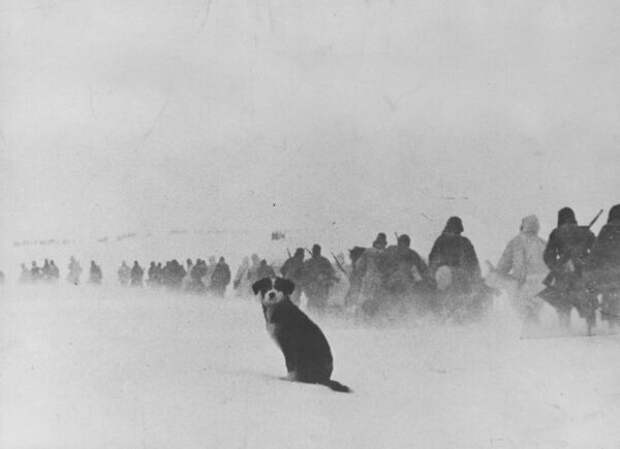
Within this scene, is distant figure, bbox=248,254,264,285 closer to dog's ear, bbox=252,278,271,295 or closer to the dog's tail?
dog's ear, bbox=252,278,271,295

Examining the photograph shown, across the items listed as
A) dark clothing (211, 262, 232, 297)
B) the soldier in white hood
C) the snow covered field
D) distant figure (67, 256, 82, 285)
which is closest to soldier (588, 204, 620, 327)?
the snow covered field

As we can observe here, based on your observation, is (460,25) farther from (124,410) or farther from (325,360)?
(124,410)

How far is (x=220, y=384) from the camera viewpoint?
477cm

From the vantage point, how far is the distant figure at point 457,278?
477 cm

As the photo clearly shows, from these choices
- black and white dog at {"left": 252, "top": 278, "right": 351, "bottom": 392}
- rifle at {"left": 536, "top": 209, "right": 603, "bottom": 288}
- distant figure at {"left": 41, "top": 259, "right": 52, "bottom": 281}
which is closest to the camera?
black and white dog at {"left": 252, "top": 278, "right": 351, "bottom": 392}

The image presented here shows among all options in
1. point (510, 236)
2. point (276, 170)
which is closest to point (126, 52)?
point (276, 170)

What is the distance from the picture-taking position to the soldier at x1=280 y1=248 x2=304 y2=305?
4.75 m

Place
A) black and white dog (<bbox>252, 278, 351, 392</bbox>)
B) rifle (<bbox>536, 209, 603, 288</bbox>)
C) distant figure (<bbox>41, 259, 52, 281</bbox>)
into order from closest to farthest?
black and white dog (<bbox>252, 278, 351, 392</bbox>) → rifle (<bbox>536, 209, 603, 288</bbox>) → distant figure (<bbox>41, 259, 52, 281</bbox>)

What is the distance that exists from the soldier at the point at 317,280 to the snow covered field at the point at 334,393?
17 centimetres

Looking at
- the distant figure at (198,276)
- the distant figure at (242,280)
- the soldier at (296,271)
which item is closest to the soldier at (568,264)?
the soldier at (296,271)

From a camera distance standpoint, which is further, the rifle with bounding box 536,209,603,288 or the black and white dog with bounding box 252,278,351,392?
the rifle with bounding box 536,209,603,288

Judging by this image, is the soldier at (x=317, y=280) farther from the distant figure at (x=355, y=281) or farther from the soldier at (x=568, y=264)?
the soldier at (x=568, y=264)

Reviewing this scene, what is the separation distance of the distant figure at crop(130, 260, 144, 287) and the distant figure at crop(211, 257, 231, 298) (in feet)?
1.56

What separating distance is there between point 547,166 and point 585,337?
43.8 inches
